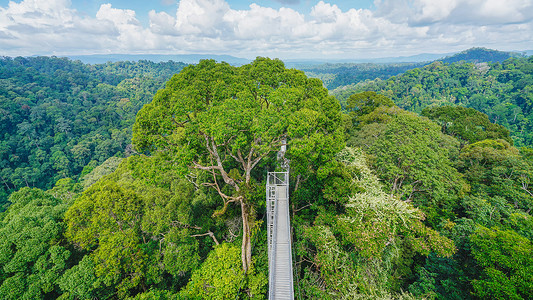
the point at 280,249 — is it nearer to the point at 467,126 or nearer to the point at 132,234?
the point at 132,234

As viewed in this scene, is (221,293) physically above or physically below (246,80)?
below

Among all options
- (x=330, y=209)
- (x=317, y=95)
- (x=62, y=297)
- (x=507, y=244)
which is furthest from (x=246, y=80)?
→ (x=507, y=244)

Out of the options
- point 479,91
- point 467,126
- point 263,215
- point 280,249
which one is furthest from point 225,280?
point 479,91

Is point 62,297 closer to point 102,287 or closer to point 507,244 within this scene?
point 102,287

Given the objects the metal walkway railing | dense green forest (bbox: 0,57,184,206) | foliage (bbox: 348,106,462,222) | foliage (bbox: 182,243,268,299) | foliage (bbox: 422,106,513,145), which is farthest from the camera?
dense green forest (bbox: 0,57,184,206)

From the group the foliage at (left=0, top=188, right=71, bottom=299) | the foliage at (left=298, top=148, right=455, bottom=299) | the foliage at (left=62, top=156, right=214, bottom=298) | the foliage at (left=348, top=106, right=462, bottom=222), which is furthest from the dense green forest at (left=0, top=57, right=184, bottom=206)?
the foliage at (left=348, top=106, right=462, bottom=222)

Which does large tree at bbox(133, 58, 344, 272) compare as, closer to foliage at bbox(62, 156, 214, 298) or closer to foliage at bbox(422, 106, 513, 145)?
foliage at bbox(62, 156, 214, 298)
